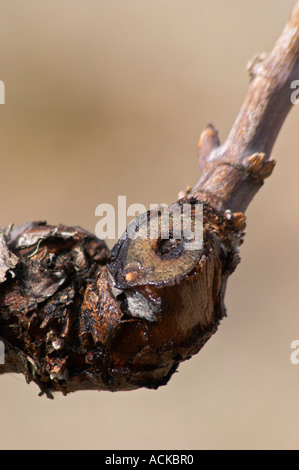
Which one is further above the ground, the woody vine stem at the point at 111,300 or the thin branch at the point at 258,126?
the thin branch at the point at 258,126

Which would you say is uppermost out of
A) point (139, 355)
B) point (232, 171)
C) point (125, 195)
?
point (125, 195)

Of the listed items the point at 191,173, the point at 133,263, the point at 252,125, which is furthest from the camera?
the point at 191,173

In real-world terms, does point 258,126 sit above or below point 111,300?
above

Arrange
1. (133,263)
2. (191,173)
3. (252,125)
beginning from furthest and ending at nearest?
(191,173) < (252,125) < (133,263)

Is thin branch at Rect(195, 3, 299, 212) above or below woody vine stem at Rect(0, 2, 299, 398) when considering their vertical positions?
above

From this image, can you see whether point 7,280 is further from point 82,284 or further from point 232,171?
point 232,171

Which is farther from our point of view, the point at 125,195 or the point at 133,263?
the point at 125,195

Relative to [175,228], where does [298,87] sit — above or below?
above

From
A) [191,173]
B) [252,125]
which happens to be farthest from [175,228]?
[191,173]
